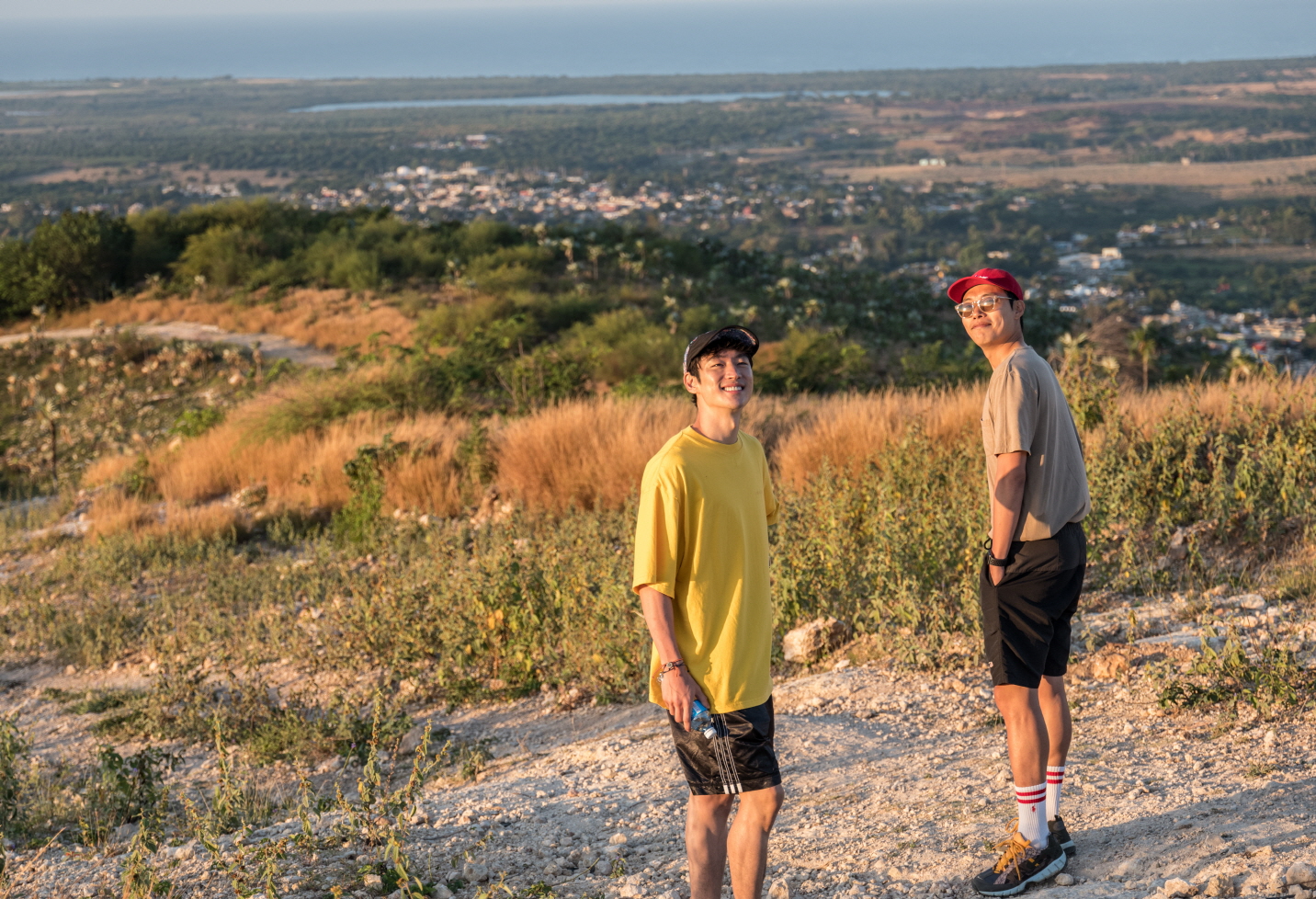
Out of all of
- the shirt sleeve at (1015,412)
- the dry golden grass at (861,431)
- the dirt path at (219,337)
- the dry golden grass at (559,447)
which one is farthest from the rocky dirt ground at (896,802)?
the dirt path at (219,337)

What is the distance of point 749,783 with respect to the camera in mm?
2637

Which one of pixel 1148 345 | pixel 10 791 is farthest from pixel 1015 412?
pixel 1148 345

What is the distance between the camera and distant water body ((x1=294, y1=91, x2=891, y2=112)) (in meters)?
145

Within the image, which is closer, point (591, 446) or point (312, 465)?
point (591, 446)

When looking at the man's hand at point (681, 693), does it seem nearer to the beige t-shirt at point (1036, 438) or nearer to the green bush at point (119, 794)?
the beige t-shirt at point (1036, 438)

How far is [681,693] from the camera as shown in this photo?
2.59m

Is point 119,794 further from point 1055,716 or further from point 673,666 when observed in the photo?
point 1055,716

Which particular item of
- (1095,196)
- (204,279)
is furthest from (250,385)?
(1095,196)

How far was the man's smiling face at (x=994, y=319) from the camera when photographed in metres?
3.08

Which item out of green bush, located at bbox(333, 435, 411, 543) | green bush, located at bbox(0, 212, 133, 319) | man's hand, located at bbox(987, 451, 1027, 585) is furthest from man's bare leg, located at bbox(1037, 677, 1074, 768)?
green bush, located at bbox(0, 212, 133, 319)

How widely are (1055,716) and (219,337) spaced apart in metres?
17.1

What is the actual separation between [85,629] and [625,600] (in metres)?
3.80

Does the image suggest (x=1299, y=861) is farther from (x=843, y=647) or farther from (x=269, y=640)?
(x=269, y=640)

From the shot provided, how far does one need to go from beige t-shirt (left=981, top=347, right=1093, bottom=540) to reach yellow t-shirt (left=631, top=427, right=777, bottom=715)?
2.64ft
